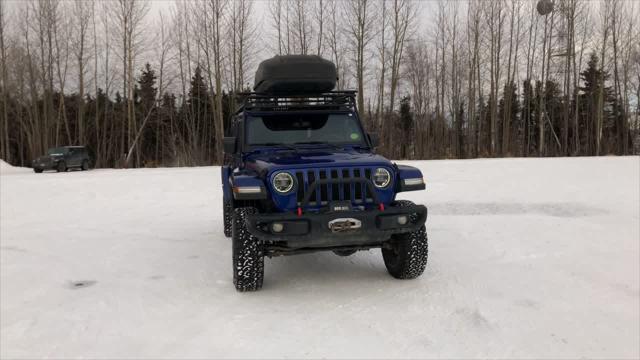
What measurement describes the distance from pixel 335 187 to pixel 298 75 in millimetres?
1974

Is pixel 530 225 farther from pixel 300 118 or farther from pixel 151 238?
pixel 151 238


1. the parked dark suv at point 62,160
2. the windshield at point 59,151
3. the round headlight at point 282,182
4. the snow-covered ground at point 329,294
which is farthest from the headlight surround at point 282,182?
the windshield at point 59,151

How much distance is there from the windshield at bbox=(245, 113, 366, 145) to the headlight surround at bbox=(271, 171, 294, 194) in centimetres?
119

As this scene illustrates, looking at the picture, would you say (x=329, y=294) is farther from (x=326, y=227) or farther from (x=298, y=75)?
(x=298, y=75)

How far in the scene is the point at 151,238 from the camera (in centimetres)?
723

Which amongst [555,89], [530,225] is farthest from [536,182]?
[555,89]

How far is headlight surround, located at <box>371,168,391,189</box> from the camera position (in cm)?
444

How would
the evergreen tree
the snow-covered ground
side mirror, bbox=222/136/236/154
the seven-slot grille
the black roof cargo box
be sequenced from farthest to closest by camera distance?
the evergreen tree < the black roof cargo box < side mirror, bbox=222/136/236/154 < the seven-slot grille < the snow-covered ground

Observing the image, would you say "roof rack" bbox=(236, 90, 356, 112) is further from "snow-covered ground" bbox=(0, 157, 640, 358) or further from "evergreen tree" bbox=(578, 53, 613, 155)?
"evergreen tree" bbox=(578, 53, 613, 155)

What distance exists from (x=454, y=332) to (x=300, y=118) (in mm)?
3103

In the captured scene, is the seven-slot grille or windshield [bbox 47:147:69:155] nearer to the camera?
the seven-slot grille

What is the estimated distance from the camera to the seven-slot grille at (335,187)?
4277 millimetres

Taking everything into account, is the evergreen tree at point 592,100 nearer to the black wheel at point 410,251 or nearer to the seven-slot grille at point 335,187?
the black wheel at point 410,251

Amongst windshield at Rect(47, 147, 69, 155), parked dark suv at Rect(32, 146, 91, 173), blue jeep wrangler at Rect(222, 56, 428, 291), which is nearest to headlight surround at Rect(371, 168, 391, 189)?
blue jeep wrangler at Rect(222, 56, 428, 291)
